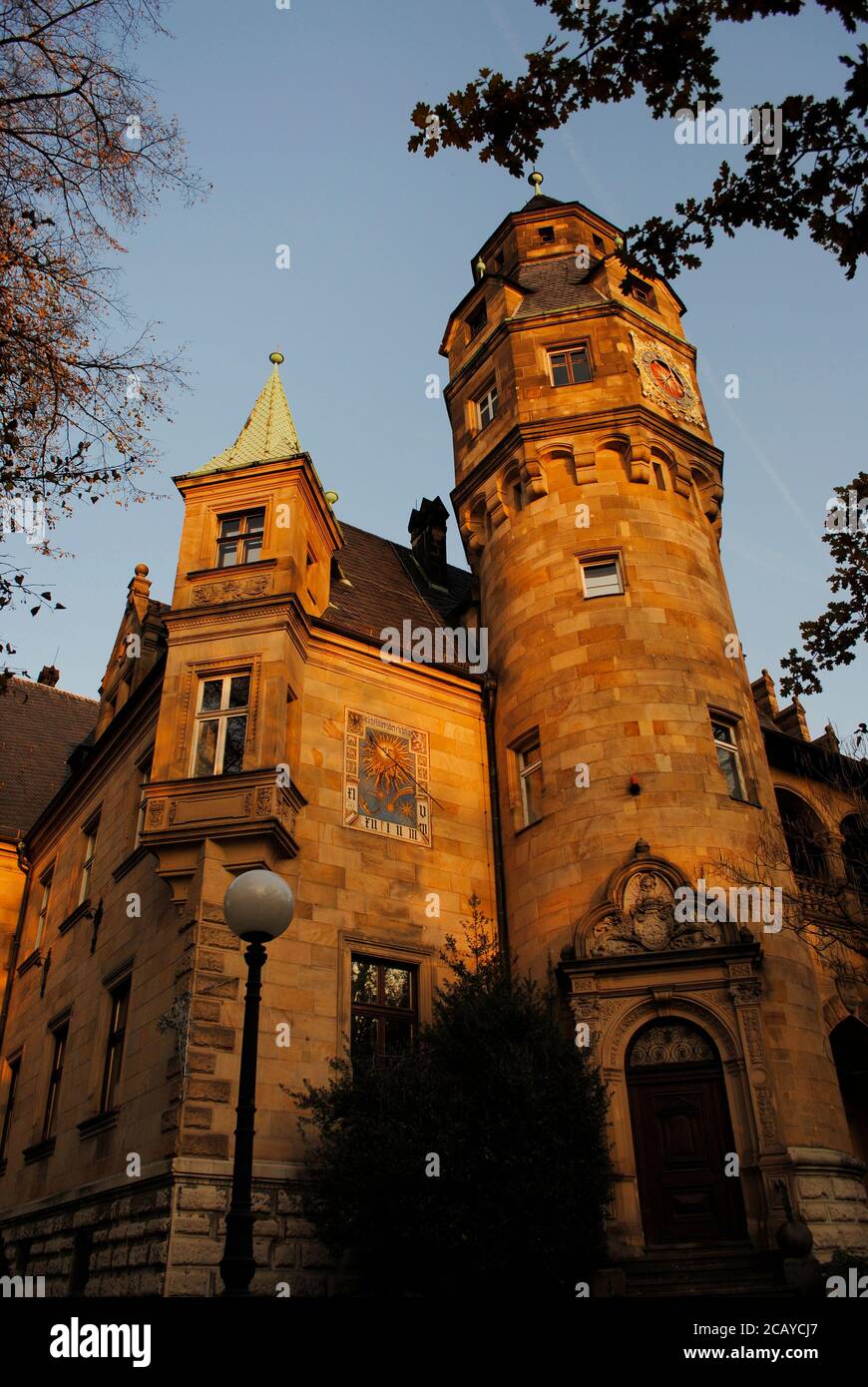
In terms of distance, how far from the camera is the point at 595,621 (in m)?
18.6

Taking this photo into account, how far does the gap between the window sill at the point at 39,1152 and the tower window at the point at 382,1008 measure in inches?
252

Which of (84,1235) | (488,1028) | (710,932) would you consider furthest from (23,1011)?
(710,932)

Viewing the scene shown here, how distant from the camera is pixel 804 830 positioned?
20.5m

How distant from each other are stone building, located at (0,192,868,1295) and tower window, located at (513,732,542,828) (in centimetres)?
6

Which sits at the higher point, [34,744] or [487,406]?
[487,406]

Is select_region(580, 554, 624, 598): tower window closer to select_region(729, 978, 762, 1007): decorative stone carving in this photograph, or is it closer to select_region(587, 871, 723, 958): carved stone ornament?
select_region(587, 871, 723, 958): carved stone ornament

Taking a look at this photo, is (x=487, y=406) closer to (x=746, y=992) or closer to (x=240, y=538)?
(x=240, y=538)

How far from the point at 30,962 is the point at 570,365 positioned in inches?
690

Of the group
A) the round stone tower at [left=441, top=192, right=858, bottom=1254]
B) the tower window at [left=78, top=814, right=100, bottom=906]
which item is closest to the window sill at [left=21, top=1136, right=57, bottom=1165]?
the tower window at [left=78, top=814, right=100, bottom=906]

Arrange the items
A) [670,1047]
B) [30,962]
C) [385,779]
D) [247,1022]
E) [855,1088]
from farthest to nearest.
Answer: [30,962] → [855,1088] → [385,779] → [670,1047] → [247,1022]

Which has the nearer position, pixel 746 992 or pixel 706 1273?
pixel 706 1273

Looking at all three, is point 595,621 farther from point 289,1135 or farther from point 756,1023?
point 289,1135

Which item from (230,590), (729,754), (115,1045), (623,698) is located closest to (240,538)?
(230,590)

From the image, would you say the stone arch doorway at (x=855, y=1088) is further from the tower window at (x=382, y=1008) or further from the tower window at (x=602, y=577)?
the tower window at (x=602, y=577)
